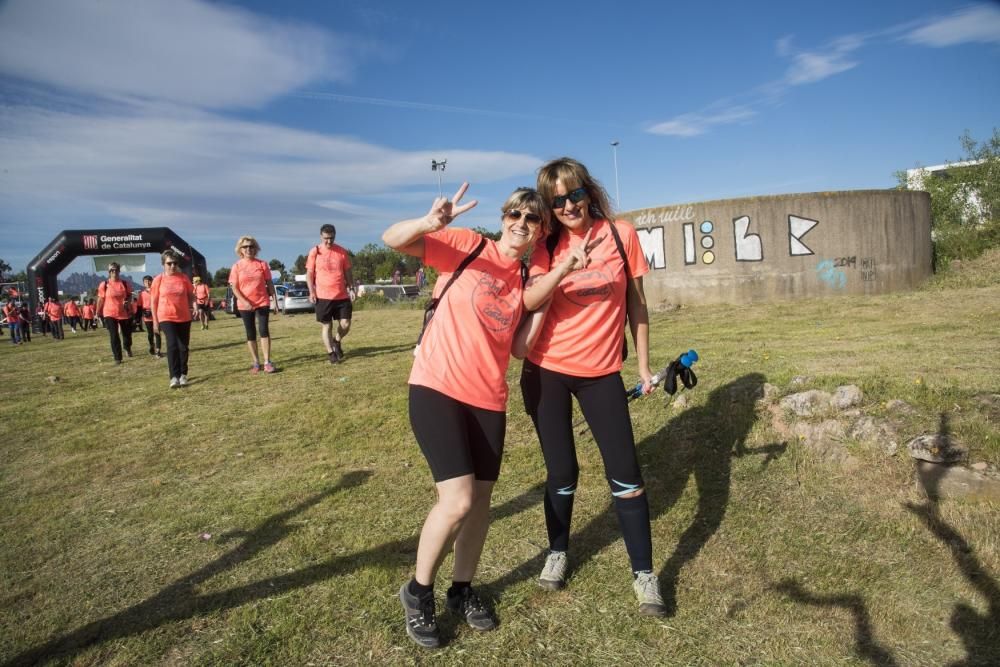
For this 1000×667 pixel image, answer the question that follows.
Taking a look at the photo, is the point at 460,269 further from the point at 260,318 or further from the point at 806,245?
the point at 806,245

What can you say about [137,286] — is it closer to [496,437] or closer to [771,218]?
[771,218]

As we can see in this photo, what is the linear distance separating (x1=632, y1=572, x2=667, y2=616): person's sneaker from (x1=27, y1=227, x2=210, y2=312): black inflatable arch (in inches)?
1117

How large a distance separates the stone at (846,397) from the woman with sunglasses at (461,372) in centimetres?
301

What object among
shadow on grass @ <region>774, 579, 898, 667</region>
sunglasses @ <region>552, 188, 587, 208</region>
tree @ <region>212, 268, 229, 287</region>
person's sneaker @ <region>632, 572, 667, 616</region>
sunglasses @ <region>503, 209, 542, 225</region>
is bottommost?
shadow on grass @ <region>774, 579, 898, 667</region>

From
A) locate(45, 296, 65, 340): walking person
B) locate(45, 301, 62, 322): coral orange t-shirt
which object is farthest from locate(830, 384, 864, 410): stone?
locate(45, 301, 62, 322): coral orange t-shirt

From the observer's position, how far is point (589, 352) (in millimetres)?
3086

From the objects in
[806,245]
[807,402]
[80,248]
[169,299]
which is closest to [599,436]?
[807,402]

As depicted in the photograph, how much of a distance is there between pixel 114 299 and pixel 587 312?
464 inches

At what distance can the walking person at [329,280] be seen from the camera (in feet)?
32.0

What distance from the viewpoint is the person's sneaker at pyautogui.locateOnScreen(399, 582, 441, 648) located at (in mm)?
2809

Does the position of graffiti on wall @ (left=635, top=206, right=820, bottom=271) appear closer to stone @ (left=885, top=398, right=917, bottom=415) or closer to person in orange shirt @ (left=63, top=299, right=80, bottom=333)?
stone @ (left=885, top=398, right=917, bottom=415)

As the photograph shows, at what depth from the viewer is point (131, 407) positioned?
799cm

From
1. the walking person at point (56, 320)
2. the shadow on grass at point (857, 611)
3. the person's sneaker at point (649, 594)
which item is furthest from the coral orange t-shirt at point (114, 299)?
the walking person at point (56, 320)

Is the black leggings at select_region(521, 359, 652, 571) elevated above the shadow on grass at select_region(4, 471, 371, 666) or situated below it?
above
